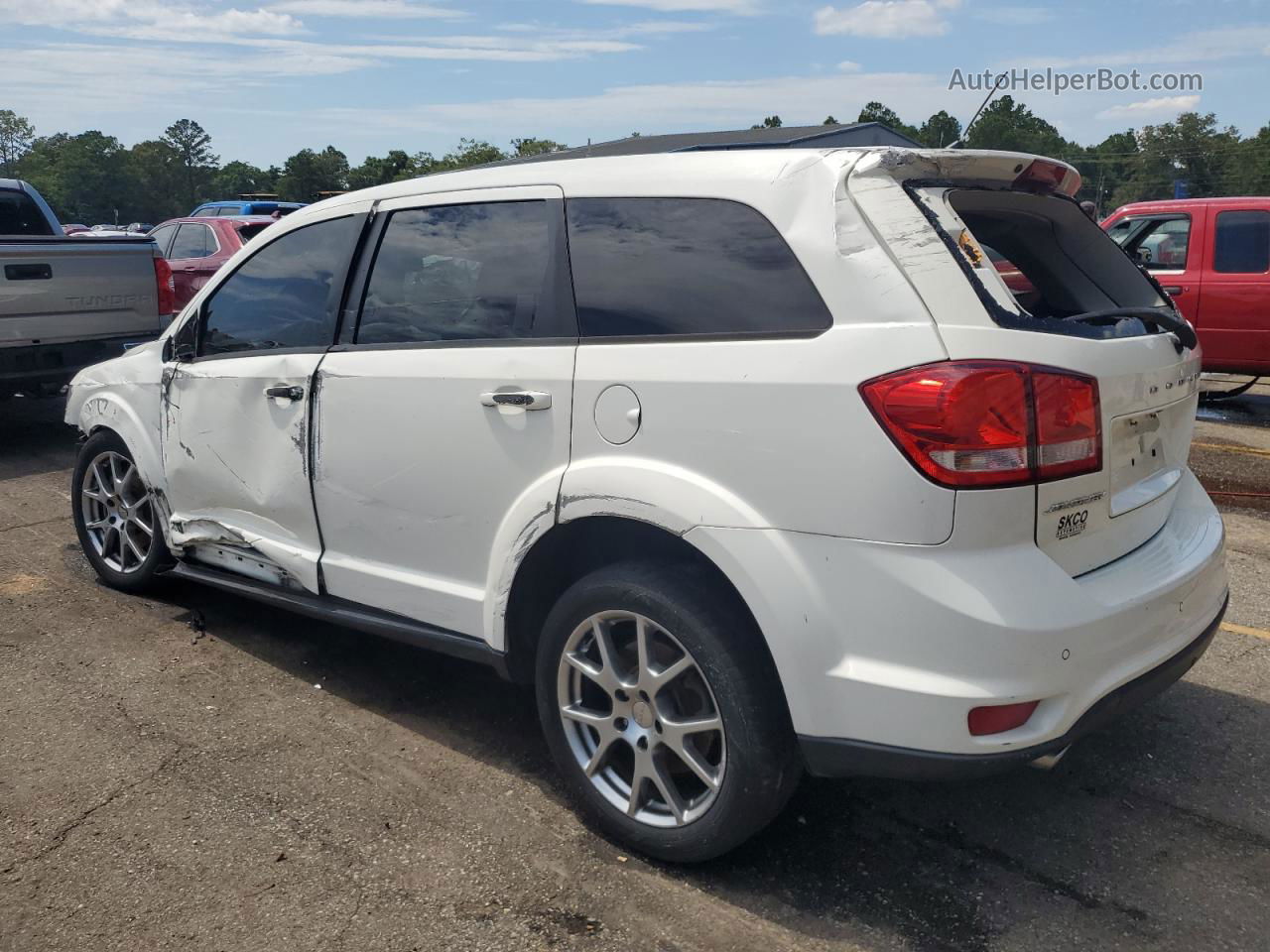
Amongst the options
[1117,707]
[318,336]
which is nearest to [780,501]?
[1117,707]

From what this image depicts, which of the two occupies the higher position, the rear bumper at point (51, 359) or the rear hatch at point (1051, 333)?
the rear hatch at point (1051, 333)

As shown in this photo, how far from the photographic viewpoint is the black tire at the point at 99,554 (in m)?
4.82

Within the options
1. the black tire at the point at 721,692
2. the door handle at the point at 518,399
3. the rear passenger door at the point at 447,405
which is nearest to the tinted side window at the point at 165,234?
the rear passenger door at the point at 447,405

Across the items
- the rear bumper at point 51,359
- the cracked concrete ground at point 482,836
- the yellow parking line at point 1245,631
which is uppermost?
the rear bumper at point 51,359

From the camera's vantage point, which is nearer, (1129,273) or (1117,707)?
(1117,707)

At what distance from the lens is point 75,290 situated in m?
8.16

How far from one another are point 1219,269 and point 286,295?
893 centimetres

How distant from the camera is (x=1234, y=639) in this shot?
4.45 meters

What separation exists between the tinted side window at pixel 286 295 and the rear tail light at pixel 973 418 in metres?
2.14

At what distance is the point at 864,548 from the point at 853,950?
0.96 meters

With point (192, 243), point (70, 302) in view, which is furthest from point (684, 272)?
point (192, 243)

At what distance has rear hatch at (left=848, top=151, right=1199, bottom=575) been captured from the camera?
2473mm

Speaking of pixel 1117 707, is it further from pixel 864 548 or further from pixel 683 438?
pixel 683 438

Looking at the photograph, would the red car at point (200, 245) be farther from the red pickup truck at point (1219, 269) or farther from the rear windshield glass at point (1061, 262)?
the rear windshield glass at point (1061, 262)
